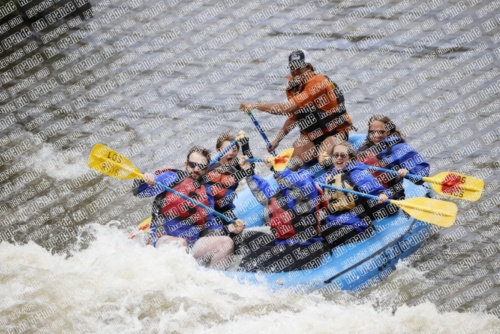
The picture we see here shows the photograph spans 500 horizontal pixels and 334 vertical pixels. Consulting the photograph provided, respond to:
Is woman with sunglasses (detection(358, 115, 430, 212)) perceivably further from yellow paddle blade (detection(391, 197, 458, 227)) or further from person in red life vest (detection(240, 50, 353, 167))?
person in red life vest (detection(240, 50, 353, 167))

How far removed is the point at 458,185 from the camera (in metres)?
6.89

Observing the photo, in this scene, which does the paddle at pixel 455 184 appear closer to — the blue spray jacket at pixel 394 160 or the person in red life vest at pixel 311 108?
the blue spray jacket at pixel 394 160

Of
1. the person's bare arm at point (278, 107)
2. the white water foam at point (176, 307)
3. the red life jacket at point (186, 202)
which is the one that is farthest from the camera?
the person's bare arm at point (278, 107)

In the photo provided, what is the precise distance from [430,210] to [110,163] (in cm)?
281

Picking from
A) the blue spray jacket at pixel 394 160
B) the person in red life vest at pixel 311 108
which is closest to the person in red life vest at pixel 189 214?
the person in red life vest at pixel 311 108

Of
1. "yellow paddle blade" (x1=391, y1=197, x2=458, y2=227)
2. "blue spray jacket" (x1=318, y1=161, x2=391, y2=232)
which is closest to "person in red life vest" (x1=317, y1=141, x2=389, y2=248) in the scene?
"blue spray jacket" (x1=318, y1=161, x2=391, y2=232)

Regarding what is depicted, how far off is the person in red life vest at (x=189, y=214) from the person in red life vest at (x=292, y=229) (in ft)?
1.04

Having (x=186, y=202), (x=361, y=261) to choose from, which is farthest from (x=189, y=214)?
(x=361, y=261)

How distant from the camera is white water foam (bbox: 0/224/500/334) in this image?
247 inches

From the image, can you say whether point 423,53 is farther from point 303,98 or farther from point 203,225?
point 203,225

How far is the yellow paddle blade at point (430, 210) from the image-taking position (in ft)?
21.6

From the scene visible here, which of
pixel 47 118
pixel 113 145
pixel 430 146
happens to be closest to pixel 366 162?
pixel 430 146

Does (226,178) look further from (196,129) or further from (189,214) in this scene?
(196,129)

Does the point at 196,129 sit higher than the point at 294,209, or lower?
higher
